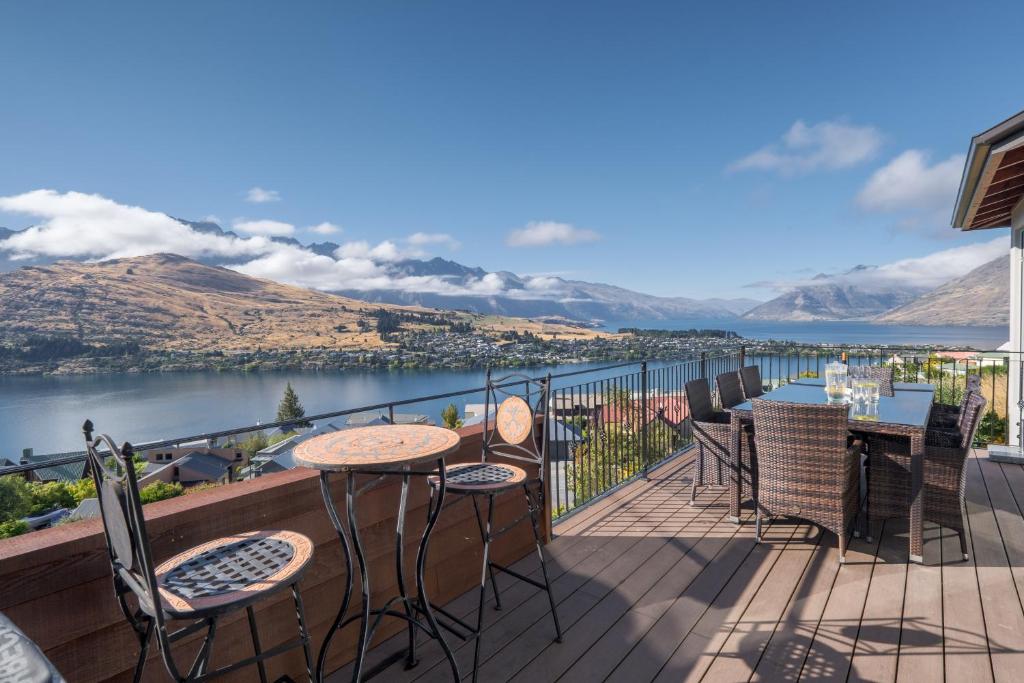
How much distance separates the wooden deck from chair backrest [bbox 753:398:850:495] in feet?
1.75

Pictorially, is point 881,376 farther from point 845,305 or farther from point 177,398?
point 845,305

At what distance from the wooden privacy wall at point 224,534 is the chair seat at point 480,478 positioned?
0.72 feet

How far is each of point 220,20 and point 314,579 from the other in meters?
30.0

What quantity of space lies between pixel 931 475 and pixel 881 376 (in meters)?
1.60

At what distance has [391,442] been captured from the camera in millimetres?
1852

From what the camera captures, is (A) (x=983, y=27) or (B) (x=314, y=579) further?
(A) (x=983, y=27)

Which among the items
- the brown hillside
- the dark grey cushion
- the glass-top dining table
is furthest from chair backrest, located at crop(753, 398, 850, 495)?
the brown hillside

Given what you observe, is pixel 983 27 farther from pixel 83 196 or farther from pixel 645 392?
pixel 83 196

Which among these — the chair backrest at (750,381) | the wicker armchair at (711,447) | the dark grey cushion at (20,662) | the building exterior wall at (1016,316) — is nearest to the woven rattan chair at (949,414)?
the chair backrest at (750,381)

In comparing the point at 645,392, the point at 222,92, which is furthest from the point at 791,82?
the point at 222,92

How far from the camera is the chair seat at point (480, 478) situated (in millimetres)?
2092

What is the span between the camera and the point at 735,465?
3.55 meters

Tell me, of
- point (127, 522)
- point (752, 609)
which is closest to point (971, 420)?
point (752, 609)

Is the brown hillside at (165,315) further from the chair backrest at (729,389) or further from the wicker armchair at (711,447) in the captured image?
the wicker armchair at (711,447)
